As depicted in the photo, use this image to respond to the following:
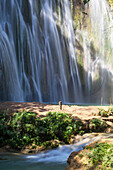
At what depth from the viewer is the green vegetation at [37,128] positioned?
237 inches

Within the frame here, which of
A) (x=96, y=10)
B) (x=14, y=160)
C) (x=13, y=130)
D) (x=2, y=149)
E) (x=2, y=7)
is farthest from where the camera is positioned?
(x=96, y=10)

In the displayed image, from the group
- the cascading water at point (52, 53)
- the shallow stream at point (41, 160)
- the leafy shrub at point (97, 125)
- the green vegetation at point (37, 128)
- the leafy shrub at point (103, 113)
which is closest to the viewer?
the shallow stream at point (41, 160)

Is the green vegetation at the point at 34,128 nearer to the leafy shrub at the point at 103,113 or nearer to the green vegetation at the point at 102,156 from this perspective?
the leafy shrub at the point at 103,113

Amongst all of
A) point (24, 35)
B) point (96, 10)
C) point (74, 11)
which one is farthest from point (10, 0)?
point (96, 10)

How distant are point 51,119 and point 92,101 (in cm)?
1572

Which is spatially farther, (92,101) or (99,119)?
(92,101)

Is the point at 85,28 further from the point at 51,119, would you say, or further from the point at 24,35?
the point at 51,119

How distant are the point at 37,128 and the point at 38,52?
1294 centimetres

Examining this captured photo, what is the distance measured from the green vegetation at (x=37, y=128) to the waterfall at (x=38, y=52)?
877 cm

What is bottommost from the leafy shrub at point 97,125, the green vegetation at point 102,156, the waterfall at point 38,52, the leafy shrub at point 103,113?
→ the green vegetation at point 102,156

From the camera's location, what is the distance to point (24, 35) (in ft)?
58.2

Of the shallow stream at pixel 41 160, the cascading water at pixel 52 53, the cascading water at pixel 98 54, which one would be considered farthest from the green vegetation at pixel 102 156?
the cascading water at pixel 98 54

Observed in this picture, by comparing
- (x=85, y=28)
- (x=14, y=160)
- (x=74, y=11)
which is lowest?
(x=14, y=160)

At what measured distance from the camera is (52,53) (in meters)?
19.7
